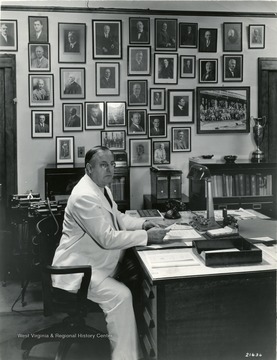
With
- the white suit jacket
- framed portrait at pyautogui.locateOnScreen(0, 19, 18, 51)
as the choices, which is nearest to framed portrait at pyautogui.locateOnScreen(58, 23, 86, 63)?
framed portrait at pyautogui.locateOnScreen(0, 19, 18, 51)

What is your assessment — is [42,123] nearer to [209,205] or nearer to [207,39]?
[207,39]

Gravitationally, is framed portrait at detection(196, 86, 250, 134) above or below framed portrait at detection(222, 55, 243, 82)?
below

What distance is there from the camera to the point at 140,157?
528 centimetres

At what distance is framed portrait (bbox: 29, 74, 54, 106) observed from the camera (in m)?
4.99

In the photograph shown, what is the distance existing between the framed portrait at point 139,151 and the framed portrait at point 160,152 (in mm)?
73

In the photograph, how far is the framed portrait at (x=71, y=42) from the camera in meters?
4.97

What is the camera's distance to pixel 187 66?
521 cm

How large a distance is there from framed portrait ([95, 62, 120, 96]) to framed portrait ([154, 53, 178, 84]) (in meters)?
0.46

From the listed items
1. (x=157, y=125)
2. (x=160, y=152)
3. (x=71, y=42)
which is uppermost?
(x=71, y=42)

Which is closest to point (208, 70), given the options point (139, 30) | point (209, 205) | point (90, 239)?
point (139, 30)

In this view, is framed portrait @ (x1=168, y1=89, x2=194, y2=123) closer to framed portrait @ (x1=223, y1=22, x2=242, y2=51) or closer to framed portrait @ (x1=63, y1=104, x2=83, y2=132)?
framed portrait @ (x1=223, y1=22, x2=242, y2=51)

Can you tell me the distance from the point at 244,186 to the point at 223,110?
0.95 m

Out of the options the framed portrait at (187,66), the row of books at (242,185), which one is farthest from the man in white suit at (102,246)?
the framed portrait at (187,66)

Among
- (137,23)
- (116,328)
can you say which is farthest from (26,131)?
(116,328)
